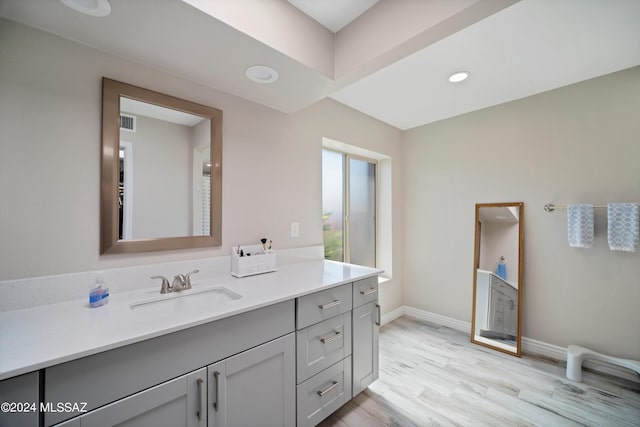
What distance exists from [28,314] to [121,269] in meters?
0.34

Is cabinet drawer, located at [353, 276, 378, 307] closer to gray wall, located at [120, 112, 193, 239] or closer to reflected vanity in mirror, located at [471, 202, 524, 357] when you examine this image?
gray wall, located at [120, 112, 193, 239]

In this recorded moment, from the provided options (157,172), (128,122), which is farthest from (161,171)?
(128,122)

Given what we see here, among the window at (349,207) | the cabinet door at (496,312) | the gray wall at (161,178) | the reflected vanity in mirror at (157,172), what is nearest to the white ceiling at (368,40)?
the reflected vanity in mirror at (157,172)

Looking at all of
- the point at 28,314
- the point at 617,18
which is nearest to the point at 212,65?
the point at 28,314

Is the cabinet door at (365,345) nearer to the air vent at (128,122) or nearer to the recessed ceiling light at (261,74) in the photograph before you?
the recessed ceiling light at (261,74)

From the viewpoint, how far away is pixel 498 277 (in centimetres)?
255

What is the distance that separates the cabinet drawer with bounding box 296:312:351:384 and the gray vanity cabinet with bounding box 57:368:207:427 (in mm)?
503

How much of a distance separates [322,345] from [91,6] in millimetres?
1934

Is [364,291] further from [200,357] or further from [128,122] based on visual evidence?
[128,122]

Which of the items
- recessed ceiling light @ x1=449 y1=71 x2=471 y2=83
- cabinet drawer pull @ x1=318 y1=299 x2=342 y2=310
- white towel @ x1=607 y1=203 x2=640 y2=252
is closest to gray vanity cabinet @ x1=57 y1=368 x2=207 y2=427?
cabinet drawer pull @ x1=318 y1=299 x2=342 y2=310

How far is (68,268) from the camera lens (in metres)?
1.18

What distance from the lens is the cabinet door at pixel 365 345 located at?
1695mm

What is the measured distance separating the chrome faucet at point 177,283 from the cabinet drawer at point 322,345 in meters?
0.68

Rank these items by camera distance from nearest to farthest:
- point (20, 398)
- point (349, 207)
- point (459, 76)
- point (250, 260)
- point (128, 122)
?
1. point (20, 398)
2. point (128, 122)
3. point (250, 260)
4. point (459, 76)
5. point (349, 207)
